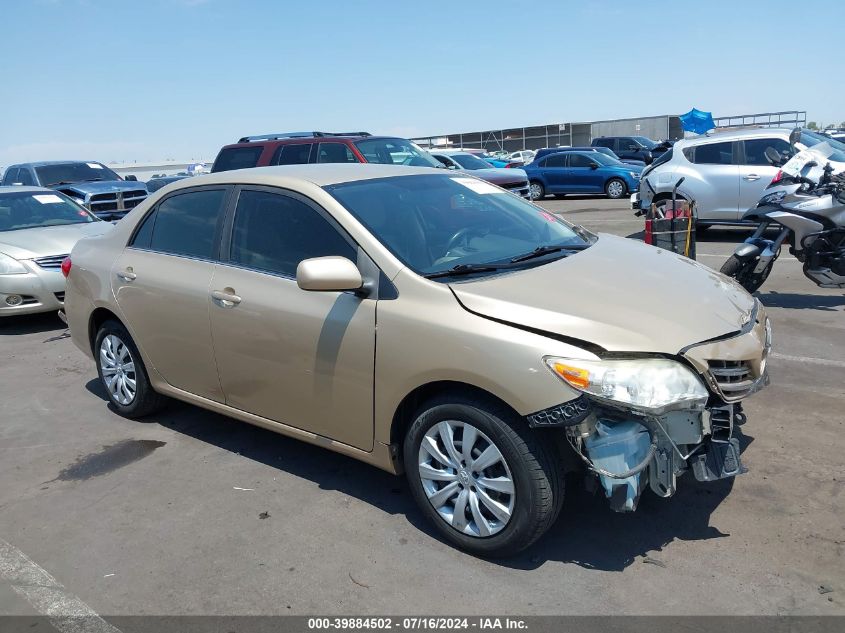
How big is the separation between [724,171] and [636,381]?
10069 mm

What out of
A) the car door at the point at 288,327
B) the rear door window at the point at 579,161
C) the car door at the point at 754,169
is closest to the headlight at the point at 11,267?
the car door at the point at 288,327

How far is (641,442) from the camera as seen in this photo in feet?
10.1

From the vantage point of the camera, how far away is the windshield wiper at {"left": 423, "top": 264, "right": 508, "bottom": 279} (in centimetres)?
361

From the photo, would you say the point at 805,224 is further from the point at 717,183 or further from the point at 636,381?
the point at 636,381

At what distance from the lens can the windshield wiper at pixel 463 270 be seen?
3.61 meters

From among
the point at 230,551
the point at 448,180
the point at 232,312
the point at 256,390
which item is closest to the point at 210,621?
the point at 230,551

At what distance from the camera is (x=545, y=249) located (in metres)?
4.11

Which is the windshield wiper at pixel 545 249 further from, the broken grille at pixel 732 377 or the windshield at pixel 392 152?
the windshield at pixel 392 152

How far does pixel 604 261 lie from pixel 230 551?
244 centimetres

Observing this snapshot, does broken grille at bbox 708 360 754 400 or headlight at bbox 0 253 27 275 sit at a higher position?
broken grille at bbox 708 360 754 400

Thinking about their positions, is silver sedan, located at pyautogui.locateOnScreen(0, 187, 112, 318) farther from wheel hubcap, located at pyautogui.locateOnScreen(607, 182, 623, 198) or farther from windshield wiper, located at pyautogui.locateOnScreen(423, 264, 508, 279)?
wheel hubcap, located at pyautogui.locateOnScreen(607, 182, 623, 198)

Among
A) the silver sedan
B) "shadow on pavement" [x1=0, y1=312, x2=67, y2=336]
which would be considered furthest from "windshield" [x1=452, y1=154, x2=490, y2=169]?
"shadow on pavement" [x1=0, y1=312, x2=67, y2=336]

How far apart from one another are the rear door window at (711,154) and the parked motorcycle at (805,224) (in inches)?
173

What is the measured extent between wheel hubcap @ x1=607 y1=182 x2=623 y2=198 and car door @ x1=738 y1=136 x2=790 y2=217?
9266 mm
